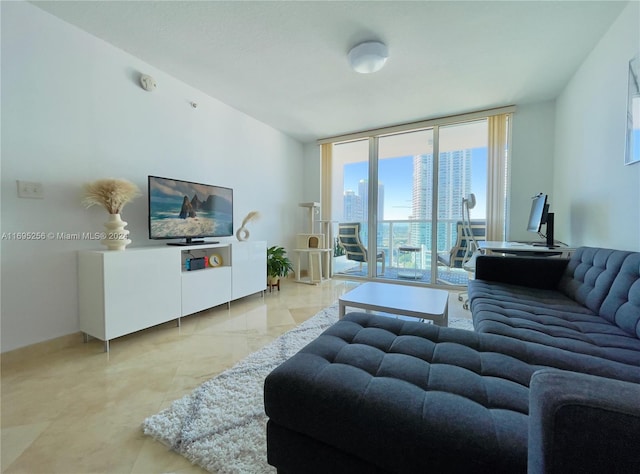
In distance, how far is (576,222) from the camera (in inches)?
97.0

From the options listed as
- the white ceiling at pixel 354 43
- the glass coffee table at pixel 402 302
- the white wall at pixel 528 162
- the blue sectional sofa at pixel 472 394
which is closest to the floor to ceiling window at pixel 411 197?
the white wall at pixel 528 162

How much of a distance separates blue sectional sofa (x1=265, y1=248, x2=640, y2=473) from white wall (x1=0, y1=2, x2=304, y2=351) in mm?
2021

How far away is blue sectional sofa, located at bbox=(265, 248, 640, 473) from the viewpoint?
0.43 m

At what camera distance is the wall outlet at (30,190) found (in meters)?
1.72

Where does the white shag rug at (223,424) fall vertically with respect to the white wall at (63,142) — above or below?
below

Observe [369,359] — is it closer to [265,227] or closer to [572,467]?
[572,467]

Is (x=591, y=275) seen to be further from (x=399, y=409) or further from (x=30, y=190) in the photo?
(x=30, y=190)

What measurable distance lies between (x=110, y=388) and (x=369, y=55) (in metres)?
2.81

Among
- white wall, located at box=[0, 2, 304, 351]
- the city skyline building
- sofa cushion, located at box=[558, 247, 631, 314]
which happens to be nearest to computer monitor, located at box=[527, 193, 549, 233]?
sofa cushion, located at box=[558, 247, 631, 314]

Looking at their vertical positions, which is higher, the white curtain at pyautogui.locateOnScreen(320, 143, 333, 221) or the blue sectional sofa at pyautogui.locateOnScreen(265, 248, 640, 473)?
the white curtain at pyautogui.locateOnScreen(320, 143, 333, 221)

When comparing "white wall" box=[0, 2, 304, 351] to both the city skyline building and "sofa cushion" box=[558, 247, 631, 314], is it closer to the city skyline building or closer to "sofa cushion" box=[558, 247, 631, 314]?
the city skyline building

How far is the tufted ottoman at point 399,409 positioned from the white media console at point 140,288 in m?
1.64

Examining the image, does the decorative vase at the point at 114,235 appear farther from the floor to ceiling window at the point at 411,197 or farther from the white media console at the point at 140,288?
the floor to ceiling window at the point at 411,197

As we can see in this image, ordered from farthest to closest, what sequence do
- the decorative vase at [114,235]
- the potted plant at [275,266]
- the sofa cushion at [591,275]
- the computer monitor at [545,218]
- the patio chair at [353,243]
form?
the patio chair at [353,243] → the potted plant at [275,266] → the computer monitor at [545,218] → the decorative vase at [114,235] → the sofa cushion at [591,275]
